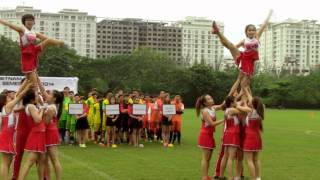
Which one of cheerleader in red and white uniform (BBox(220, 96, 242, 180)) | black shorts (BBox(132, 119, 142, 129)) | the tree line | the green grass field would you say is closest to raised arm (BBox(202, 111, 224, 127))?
cheerleader in red and white uniform (BBox(220, 96, 242, 180))

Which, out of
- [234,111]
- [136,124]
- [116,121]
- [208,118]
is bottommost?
[136,124]

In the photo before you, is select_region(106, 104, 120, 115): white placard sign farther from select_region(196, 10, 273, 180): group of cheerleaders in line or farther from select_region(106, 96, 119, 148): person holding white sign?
select_region(196, 10, 273, 180): group of cheerleaders in line

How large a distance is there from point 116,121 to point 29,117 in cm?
1026

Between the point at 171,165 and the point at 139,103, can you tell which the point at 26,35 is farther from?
the point at 139,103

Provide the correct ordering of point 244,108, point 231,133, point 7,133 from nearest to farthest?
point 7,133
point 244,108
point 231,133

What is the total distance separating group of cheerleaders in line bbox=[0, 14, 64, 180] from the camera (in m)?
10.4

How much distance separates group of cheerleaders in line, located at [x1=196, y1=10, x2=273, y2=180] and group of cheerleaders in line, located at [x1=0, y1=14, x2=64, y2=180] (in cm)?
322

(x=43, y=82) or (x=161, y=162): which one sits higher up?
(x=43, y=82)

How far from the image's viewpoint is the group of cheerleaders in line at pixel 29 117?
1041 cm

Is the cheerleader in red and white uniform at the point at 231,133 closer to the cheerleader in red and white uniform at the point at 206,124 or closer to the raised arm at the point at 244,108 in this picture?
the cheerleader in red and white uniform at the point at 206,124

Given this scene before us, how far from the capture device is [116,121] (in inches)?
820

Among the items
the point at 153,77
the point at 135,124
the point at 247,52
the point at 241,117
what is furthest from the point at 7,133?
the point at 153,77

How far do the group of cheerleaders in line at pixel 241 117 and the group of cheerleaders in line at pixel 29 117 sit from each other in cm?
322

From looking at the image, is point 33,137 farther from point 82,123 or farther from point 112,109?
point 82,123
